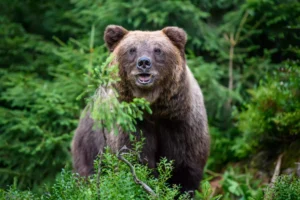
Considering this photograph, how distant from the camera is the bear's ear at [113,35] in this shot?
21.4ft

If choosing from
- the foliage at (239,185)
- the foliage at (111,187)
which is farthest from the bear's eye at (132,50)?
the foliage at (239,185)

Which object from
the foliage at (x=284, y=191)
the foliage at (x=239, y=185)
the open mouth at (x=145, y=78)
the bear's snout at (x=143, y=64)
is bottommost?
the foliage at (x=239, y=185)

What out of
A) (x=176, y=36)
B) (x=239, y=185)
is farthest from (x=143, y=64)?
(x=239, y=185)

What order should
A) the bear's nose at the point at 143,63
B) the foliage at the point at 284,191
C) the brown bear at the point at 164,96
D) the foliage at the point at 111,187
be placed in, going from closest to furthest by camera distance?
the foliage at the point at 111,187 → the foliage at the point at 284,191 → the bear's nose at the point at 143,63 → the brown bear at the point at 164,96

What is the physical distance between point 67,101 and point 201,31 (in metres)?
2.66

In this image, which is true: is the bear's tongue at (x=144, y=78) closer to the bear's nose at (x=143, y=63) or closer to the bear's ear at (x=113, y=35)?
the bear's nose at (x=143, y=63)

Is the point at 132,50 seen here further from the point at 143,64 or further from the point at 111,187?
the point at 111,187

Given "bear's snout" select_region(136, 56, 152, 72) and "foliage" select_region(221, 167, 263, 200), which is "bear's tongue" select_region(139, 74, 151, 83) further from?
"foliage" select_region(221, 167, 263, 200)

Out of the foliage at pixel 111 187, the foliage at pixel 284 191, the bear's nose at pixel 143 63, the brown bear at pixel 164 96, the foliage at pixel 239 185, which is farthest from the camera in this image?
the foliage at pixel 239 185

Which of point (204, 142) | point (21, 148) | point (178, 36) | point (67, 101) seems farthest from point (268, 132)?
point (21, 148)

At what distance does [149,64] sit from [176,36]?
705 mm

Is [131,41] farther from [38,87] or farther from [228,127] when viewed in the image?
[228,127]

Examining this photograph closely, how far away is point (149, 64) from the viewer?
235 inches

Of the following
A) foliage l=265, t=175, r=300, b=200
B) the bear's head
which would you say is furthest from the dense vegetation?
foliage l=265, t=175, r=300, b=200
